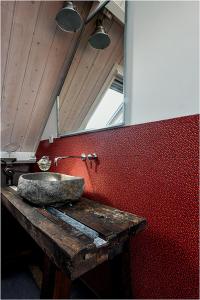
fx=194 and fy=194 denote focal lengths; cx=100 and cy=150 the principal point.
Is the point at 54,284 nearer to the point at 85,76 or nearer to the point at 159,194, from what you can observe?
the point at 159,194

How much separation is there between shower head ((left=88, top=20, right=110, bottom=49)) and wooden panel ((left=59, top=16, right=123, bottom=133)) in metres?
0.03

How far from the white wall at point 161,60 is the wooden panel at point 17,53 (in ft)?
2.18

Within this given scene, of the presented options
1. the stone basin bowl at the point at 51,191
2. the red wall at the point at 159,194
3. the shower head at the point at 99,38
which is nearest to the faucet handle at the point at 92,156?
the red wall at the point at 159,194

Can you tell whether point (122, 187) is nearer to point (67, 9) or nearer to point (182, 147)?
point (182, 147)

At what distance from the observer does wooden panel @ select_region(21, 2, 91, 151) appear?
1.41 metres

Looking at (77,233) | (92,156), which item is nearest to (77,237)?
(77,233)

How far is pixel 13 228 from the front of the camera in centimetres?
161

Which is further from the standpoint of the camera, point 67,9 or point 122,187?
point 67,9

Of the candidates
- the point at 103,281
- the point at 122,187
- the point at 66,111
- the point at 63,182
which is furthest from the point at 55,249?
the point at 66,111

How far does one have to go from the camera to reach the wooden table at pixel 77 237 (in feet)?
1.91

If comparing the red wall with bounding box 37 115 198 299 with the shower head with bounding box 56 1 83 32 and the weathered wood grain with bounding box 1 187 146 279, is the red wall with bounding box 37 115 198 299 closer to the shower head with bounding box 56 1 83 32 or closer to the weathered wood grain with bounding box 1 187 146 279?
the weathered wood grain with bounding box 1 187 146 279

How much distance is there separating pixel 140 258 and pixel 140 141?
1.89 feet

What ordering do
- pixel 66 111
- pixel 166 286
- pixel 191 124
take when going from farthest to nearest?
pixel 66 111, pixel 166 286, pixel 191 124

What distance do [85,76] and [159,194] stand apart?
979mm
